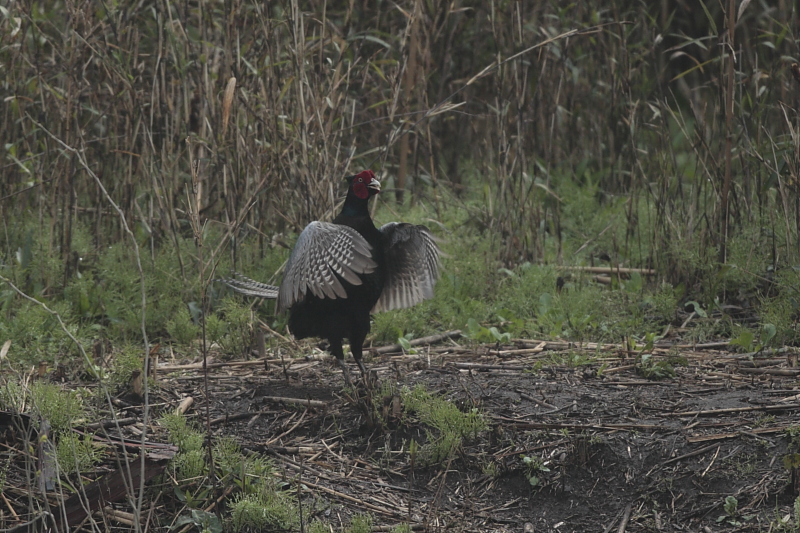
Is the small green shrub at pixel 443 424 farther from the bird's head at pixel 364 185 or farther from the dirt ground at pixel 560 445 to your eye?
the bird's head at pixel 364 185

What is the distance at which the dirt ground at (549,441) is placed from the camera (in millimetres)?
3488

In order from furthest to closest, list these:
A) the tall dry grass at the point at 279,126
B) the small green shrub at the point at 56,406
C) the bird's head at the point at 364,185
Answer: the tall dry grass at the point at 279,126 < the bird's head at the point at 364,185 < the small green shrub at the point at 56,406

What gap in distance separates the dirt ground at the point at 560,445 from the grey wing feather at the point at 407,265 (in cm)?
53

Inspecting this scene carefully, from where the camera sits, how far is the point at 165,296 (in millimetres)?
5496

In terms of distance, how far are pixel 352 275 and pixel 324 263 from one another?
15 centimetres

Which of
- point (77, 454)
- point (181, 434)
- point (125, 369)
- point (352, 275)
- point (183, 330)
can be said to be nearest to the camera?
point (77, 454)

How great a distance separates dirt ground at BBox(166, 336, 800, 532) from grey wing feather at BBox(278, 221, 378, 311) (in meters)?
0.47

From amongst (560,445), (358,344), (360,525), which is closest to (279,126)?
(358,344)

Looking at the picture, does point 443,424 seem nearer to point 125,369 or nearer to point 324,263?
point 324,263

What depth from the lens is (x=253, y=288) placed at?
5258mm

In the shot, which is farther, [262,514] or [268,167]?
[268,167]

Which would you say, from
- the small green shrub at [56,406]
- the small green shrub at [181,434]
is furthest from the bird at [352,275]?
the small green shrub at [56,406]

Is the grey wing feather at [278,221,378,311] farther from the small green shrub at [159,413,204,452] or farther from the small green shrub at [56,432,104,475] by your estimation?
the small green shrub at [56,432,104,475]

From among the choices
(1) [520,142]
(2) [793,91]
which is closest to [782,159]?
(2) [793,91]
